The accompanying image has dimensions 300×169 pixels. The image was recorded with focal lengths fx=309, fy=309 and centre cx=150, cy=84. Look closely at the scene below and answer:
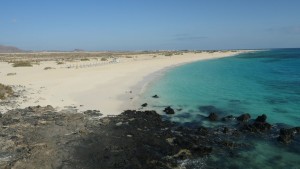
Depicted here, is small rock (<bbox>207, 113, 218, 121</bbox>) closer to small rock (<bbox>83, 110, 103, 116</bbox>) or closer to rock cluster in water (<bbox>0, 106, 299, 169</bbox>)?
rock cluster in water (<bbox>0, 106, 299, 169</bbox>)

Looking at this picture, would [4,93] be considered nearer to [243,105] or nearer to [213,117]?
[213,117]

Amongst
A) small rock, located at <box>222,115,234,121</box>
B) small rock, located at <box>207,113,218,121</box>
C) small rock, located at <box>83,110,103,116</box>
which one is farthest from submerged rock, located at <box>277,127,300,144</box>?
small rock, located at <box>83,110,103,116</box>

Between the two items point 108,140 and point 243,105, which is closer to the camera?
point 108,140

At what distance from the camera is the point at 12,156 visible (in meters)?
11.3

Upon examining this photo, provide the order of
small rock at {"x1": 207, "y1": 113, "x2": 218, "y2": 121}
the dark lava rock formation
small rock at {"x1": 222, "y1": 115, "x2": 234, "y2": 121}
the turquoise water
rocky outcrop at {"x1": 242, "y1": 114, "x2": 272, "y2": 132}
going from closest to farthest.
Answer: the dark lava rock formation < the turquoise water < rocky outcrop at {"x1": 242, "y1": 114, "x2": 272, "y2": 132} < small rock at {"x1": 207, "y1": 113, "x2": 218, "y2": 121} < small rock at {"x1": 222, "y1": 115, "x2": 234, "y2": 121}

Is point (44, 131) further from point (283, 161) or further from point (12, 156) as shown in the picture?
point (283, 161)

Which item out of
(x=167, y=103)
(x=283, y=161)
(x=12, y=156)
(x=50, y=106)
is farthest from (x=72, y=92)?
(x=283, y=161)

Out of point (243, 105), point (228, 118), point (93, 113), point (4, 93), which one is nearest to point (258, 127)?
point (228, 118)

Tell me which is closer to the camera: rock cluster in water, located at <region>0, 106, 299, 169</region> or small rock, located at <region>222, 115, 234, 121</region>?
rock cluster in water, located at <region>0, 106, 299, 169</region>

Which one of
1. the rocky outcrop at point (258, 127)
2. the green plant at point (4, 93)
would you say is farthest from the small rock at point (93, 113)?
the rocky outcrop at point (258, 127)

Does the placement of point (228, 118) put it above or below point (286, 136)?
below

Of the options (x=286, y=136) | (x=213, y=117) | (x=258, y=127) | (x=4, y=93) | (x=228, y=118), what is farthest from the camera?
(x=4, y=93)

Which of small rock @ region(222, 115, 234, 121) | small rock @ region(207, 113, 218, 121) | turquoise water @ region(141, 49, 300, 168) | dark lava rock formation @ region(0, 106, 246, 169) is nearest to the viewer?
dark lava rock formation @ region(0, 106, 246, 169)

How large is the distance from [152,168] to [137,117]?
6.29 meters
